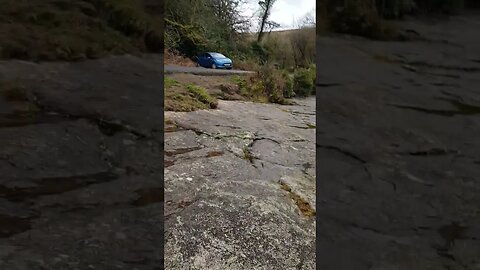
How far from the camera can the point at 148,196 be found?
1484mm

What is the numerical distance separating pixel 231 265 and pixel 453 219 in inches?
30.2

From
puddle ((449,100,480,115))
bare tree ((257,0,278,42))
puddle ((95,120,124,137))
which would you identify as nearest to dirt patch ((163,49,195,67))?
bare tree ((257,0,278,42))

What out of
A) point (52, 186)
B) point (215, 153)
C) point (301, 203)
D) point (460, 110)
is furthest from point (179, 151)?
point (460, 110)

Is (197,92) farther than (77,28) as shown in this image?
Yes

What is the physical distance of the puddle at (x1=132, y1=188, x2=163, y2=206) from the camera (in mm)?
1479

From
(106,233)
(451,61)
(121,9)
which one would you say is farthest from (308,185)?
(121,9)

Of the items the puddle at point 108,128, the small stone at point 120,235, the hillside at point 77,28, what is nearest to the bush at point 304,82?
the hillside at point 77,28

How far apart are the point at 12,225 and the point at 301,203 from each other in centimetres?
106

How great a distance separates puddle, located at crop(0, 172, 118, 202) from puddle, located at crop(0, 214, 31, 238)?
0.06 meters

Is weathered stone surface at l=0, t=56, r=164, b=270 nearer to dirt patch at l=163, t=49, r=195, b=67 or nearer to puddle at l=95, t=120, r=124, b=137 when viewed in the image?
puddle at l=95, t=120, r=124, b=137

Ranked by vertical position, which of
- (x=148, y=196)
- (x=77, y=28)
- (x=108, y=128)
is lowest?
(x=148, y=196)

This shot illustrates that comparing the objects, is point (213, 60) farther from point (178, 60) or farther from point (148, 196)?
point (148, 196)

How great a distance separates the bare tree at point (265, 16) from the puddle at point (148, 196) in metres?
0.99

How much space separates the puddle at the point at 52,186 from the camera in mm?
1375
